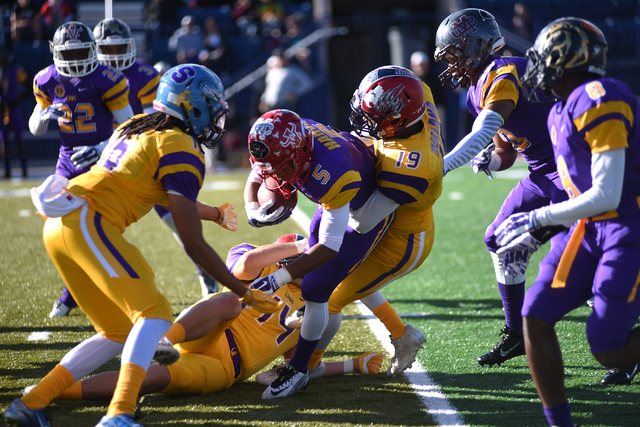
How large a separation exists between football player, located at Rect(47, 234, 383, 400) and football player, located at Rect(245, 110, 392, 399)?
0.58ft

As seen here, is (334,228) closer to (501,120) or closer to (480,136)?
(480,136)

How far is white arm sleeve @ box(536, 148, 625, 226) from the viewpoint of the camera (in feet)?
7.73

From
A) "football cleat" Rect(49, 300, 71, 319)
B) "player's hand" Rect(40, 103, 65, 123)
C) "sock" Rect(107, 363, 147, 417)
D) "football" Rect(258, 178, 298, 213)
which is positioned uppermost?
"player's hand" Rect(40, 103, 65, 123)

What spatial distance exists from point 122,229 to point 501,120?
2.01 m

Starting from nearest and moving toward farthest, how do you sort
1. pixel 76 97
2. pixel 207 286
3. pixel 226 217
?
pixel 226 217
pixel 76 97
pixel 207 286

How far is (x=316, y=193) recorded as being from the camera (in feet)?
9.96

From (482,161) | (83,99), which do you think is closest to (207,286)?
Answer: (83,99)

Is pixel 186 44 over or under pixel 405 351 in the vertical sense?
under

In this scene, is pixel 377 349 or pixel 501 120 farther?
pixel 377 349

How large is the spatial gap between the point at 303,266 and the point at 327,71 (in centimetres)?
1296

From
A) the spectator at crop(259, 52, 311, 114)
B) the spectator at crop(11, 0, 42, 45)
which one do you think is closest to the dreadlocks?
the spectator at crop(259, 52, 311, 114)

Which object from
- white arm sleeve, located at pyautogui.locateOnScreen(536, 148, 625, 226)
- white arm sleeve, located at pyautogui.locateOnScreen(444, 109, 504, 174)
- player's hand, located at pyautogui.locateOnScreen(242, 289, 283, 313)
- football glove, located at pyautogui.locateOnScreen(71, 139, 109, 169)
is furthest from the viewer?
football glove, located at pyautogui.locateOnScreen(71, 139, 109, 169)

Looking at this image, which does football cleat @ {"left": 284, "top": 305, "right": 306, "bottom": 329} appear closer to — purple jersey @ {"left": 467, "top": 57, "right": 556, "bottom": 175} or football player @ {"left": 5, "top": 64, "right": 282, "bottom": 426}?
football player @ {"left": 5, "top": 64, "right": 282, "bottom": 426}

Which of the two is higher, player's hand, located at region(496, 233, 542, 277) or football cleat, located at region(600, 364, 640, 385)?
player's hand, located at region(496, 233, 542, 277)
